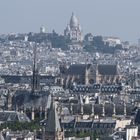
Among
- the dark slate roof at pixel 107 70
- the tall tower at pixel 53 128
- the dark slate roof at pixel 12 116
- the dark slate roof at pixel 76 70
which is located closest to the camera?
the tall tower at pixel 53 128

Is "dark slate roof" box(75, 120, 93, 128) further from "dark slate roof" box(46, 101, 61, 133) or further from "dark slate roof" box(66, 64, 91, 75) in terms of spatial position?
"dark slate roof" box(66, 64, 91, 75)

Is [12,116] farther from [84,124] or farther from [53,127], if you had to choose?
[53,127]

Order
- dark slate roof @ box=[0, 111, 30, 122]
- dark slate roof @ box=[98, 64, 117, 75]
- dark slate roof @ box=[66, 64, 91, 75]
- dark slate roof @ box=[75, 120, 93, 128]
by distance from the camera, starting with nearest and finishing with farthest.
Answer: dark slate roof @ box=[75, 120, 93, 128] < dark slate roof @ box=[0, 111, 30, 122] < dark slate roof @ box=[66, 64, 91, 75] < dark slate roof @ box=[98, 64, 117, 75]

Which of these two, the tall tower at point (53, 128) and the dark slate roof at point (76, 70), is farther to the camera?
the dark slate roof at point (76, 70)

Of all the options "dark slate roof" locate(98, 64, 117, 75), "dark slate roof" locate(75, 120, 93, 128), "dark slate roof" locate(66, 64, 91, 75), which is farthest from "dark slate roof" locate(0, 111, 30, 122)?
"dark slate roof" locate(98, 64, 117, 75)

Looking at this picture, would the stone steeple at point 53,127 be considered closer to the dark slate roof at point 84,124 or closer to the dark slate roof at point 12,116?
the dark slate roof at point 84,124

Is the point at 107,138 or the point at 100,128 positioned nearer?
the point at 107,138

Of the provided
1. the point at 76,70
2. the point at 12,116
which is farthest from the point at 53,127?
the point at 76,70

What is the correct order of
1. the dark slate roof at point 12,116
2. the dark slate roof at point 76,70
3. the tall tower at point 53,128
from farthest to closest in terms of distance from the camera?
1. the dark slate roof at point 76,70
2. the dark slate roof at point 12,116
3. the tall tower at point 53,128

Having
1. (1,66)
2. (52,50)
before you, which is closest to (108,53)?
(52,50)

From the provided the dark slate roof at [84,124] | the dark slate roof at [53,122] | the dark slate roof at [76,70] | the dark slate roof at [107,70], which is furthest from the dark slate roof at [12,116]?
the dark slate roof at [107,70]

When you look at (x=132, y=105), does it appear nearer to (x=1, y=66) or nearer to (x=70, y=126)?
(x=70, y=126)
